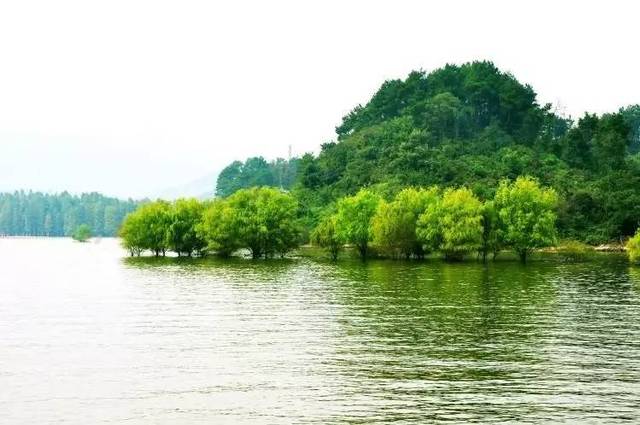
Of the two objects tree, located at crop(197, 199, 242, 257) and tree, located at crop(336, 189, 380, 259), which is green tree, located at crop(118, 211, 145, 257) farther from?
tree, located at crop(336, 189, 380, 259)

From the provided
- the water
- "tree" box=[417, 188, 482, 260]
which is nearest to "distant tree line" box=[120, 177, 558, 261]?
"tree" box=[417, 188, 482, 260]

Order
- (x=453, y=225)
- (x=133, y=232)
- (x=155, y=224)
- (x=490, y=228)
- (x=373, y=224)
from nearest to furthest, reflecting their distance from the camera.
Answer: (x=453, y=225)
(x=490, y=228)
(x=373, y=224)
(x=155, y=224)
(x=133, y=232)

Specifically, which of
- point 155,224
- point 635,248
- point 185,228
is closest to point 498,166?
point 635,248

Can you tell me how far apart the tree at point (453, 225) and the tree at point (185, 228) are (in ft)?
136

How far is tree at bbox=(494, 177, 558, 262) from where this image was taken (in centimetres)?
11294

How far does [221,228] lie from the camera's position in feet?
411

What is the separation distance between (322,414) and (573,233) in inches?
4769

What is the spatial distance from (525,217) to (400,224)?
1879 centimetres

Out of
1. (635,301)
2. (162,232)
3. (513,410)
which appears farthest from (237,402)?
(162,232)

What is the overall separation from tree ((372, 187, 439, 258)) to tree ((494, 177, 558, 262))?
37.6 ft

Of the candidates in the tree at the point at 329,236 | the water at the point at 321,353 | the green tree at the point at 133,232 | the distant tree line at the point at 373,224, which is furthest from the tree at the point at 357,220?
the water at the point at 321,353

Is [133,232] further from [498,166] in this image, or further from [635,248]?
[635,248]

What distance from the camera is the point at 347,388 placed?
31.4 m

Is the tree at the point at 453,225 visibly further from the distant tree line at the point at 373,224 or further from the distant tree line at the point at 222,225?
the distant tree line at the point at 222,225
